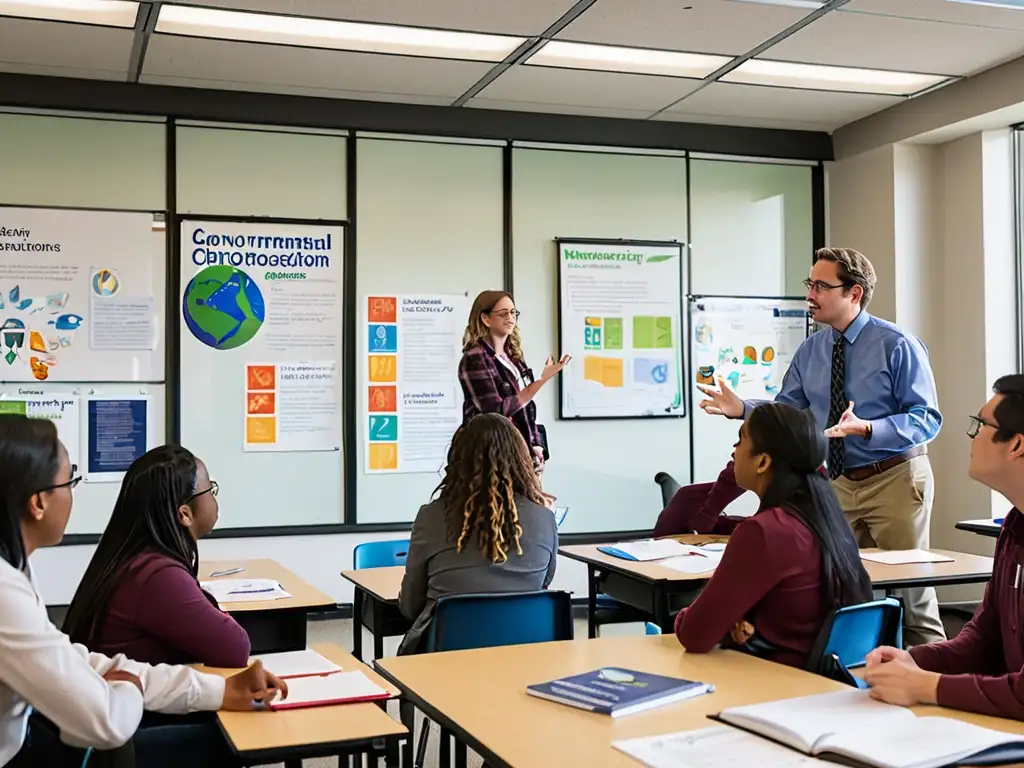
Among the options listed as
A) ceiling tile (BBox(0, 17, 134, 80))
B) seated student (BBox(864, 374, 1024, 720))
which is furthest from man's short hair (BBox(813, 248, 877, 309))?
ceiling tile (BBox(0, 17, 134, 80))

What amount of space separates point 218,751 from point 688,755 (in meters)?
0.91

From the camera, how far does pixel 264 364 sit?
617cm

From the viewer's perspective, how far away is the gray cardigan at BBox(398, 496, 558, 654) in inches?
126

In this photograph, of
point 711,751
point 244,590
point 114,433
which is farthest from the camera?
point 114,433

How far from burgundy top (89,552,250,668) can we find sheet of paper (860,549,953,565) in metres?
2.38

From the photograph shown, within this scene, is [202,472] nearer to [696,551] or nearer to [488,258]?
[696,551]

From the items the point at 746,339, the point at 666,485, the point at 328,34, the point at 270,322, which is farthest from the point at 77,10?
the point at 746,339

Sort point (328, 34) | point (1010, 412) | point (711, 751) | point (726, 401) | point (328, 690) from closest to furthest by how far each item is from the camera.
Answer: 1. point (711, 751)
2. point (1010, 412)
3. point (328, 690)
4. point (726, 401)
5. point (328, 34)

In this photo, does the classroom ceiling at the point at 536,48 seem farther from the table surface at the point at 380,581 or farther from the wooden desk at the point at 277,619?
the wooden desk at the point at 277,619

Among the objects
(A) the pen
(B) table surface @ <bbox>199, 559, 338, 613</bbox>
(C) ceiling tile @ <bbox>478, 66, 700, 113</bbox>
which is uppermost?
(C) ceiling tile @ <bbox>478, 66, 700, 113</bbox>

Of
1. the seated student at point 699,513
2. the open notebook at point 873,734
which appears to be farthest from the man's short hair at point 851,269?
the open notebook at point 873,734

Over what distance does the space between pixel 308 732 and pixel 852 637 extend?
4.44 feet

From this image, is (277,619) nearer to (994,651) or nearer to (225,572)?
(225,572)

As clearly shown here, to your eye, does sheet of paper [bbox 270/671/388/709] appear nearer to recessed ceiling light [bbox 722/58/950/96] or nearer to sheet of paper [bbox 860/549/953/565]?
sheet of paper [bbox 860/549/953/565]
